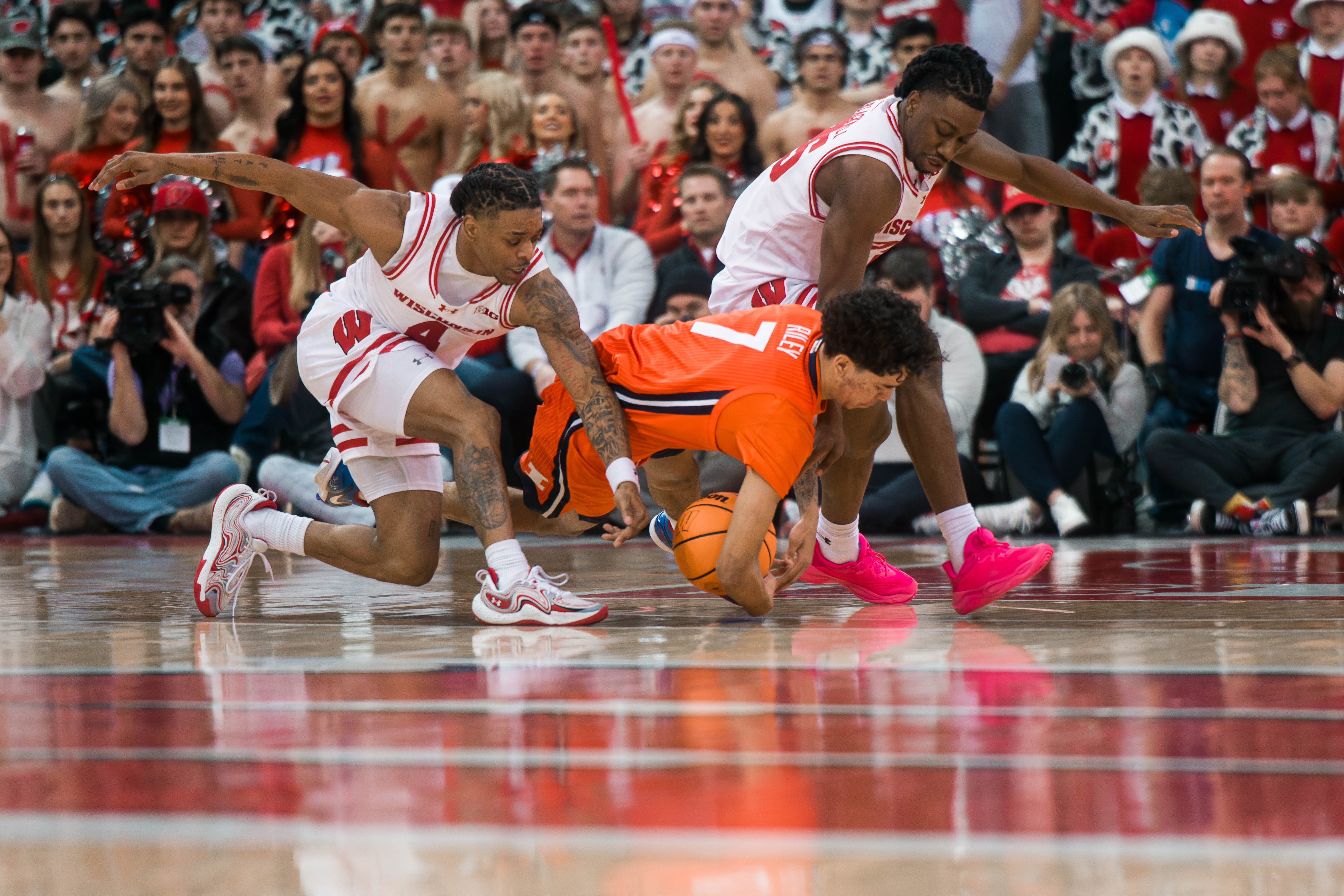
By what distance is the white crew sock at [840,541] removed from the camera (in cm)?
450

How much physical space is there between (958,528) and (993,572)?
0.27 metres

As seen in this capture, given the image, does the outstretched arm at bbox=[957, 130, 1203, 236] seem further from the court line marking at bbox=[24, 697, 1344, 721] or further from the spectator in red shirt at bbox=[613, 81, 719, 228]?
the spectator in red shirt at bbox=[613, 81, 719, 228]

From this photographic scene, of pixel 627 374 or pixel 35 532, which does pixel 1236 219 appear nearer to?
pixel 627 374

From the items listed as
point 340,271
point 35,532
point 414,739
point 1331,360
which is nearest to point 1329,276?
point 1331,360

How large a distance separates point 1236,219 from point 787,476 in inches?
170

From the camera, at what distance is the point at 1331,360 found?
684 cm

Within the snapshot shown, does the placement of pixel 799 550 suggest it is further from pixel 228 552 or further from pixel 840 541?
pixel 228 552

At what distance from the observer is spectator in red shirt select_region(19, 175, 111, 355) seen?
8.26 meters

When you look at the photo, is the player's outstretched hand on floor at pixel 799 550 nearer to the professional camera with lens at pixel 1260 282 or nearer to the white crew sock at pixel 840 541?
the white crew sock at pixel 840 541

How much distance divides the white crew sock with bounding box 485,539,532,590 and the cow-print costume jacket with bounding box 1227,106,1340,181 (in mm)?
5293

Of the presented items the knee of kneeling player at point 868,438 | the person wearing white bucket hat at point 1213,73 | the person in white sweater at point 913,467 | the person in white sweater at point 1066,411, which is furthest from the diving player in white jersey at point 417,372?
the person wearing white bucket hat at point 1213,73

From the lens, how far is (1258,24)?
8445 millimetres

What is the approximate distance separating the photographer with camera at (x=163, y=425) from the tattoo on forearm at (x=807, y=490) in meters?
4.41

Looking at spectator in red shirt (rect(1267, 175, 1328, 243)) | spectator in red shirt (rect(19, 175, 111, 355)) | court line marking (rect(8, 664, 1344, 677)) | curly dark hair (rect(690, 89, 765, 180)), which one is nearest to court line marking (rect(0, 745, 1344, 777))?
court line marking (rect(8, 664, 1344, 677))
